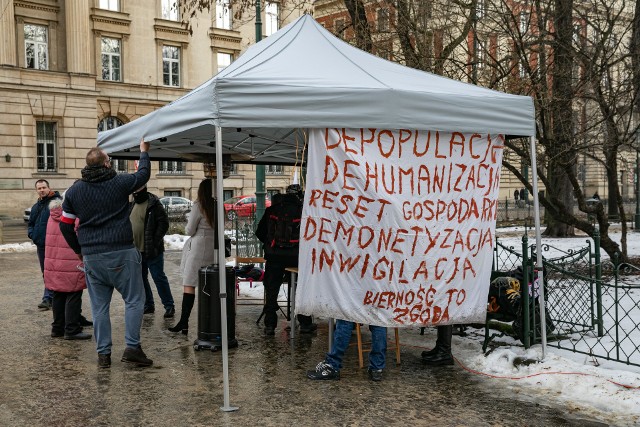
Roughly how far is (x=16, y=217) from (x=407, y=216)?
98.5ft

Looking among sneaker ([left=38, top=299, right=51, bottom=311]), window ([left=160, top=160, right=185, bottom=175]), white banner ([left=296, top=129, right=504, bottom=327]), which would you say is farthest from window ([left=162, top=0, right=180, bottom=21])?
white banner ([left=296, top=129, right=504, bottom=327])

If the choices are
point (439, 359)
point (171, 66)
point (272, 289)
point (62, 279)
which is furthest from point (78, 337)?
point (171, 66)

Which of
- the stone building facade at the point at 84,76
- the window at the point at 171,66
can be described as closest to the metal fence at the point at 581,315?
the stone building facade at the point at 84,76

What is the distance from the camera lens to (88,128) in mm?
35500

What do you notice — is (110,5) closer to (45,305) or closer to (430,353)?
(45,305)

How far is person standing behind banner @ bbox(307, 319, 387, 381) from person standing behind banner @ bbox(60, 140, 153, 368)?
184 cm

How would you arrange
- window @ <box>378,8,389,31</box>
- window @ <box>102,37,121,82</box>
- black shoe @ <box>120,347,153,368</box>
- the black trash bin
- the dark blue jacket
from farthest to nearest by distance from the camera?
window @ <box>102,37,121,82</box>, window @ <box>378,8,389,31</box>, the dark blue jacket, the black trash bin, black shoe @ <box>120,347,153,368</box>

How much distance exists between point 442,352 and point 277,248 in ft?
7.22

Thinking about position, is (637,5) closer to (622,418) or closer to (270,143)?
(270,143)

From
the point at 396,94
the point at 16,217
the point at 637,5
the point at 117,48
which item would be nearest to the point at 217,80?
the point at 396,94

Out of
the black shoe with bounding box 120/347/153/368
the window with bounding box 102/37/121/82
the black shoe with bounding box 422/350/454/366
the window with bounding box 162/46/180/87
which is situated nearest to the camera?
the black shoe with bounding box 120/347/153/368

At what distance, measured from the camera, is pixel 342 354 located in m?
6.14

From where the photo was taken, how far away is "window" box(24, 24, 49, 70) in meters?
34.6

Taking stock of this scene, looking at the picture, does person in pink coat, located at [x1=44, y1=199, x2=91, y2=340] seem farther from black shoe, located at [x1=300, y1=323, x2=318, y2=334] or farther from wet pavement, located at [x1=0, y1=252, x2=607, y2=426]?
black shoe, located at [x1=300, y1=323, x2=318, y2=334]
